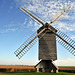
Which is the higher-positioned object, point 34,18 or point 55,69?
point 34,18

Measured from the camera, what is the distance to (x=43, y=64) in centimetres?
2255

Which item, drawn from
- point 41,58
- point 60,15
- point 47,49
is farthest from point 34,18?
point 41,58

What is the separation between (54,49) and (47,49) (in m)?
1.59

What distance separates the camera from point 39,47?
893 inches

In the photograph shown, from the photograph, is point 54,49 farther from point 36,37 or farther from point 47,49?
point 36,37

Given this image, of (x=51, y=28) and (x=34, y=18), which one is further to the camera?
(x=34, y=18)

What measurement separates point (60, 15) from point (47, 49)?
9.68 metres

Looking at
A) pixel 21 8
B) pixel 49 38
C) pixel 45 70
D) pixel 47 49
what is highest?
pixel 21 8

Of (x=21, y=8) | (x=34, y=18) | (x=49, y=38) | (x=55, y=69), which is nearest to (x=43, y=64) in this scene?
(x=55, y=69)

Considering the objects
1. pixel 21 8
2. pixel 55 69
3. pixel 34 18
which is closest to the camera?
pixel 55 69

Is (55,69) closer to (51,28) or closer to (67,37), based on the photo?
(67,37)

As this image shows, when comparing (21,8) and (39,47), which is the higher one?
(21,8)

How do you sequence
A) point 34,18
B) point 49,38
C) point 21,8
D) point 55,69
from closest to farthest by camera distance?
point 55,69
point 49,38
point 34,18
point 21,8

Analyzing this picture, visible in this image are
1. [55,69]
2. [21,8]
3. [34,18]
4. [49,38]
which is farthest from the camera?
[21,8]
